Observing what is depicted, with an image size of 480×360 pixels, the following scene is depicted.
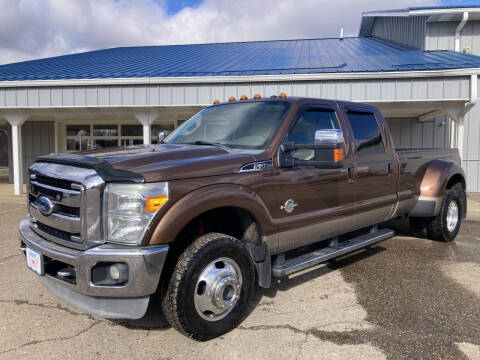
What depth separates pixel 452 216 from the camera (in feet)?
19.7

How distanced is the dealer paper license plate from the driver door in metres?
1.89

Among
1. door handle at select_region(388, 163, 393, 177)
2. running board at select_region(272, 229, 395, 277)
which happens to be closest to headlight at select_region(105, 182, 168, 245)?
running board at select_region(272, 229, 395, 277)

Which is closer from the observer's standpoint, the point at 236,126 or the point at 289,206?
the point at 289,206

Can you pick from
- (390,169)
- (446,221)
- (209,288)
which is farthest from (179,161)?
(446,221)

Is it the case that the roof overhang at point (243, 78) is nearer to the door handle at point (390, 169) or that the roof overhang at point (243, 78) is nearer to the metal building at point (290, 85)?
the metal building at point (290, 85)

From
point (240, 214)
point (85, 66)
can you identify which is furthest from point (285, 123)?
point (85, 66)

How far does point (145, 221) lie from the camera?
2.57 m

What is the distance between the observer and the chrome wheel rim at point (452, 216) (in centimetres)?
592

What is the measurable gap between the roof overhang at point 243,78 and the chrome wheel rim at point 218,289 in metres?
7.27

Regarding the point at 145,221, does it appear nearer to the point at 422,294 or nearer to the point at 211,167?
the point at 211,167

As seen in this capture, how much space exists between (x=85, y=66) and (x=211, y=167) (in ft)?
39.4

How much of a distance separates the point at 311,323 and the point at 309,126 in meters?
1.84

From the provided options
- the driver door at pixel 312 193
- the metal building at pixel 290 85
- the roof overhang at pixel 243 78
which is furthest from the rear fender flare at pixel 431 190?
the roof overhang at pixel 243 78

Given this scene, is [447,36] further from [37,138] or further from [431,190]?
[37,138]
